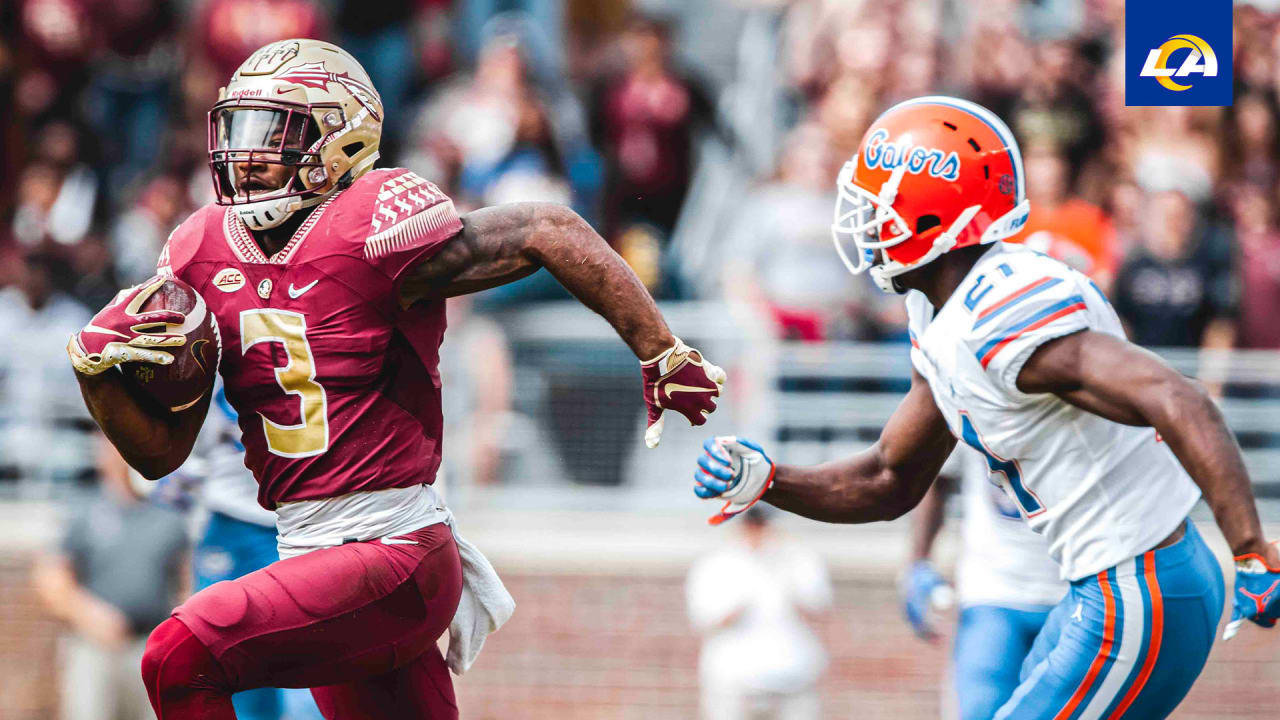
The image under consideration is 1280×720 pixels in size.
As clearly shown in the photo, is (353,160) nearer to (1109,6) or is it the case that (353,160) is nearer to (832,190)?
(832,190)

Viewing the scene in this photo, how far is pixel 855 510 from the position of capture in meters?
4.43

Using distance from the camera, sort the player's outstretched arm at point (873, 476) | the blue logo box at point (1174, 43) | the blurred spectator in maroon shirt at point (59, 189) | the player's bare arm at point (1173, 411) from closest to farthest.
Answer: the player's bare arm at point (1173, 411) < the player's outstretched arm at point (873, 476) < the blue logo box at point (1174, 43) < the blurred spectator in maroon shirt at point (59, 189)

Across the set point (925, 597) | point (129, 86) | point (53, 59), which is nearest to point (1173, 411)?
point (925, 597)

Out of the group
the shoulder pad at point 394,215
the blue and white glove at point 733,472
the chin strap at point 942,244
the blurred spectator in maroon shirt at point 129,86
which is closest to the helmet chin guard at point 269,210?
the shoulder pad at point 394,215

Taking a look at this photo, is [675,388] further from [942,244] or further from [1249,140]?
[1249,140]

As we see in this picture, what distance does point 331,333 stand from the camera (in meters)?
3.87

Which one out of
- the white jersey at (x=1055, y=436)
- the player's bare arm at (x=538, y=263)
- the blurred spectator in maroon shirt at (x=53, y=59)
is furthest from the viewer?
the blurred spectator in maroon shirt at (x=53, y=59)

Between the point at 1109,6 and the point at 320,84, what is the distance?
303 inches

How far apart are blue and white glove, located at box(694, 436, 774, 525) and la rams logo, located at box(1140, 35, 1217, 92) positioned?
3086 millimetres

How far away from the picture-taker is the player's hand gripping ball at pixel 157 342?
375 centimetres

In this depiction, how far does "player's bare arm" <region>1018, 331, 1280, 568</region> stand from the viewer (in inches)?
138

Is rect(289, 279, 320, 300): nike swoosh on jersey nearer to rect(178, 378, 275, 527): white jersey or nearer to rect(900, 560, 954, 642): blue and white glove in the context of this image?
rect(178, 378, 275, 527): white jersey

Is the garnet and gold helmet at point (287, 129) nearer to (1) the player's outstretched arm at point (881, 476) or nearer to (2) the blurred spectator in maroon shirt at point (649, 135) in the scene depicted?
(1) the player's outstretched arm at point (881, 476)

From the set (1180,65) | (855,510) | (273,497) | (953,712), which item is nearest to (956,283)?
(855,510)
